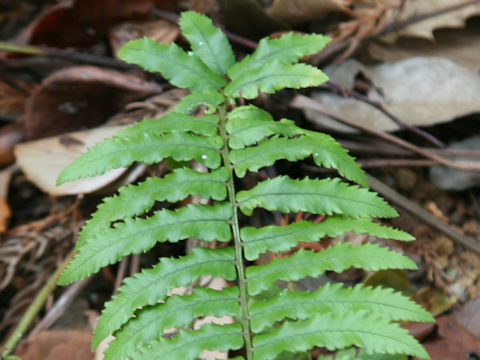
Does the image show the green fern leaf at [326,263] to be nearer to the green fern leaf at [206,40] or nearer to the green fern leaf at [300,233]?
the green fern leaf at [300,233]

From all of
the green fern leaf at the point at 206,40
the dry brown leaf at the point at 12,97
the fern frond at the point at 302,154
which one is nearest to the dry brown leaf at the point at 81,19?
the dry brown leaf at the point at 12,97

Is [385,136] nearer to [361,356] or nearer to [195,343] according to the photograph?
[361,356]

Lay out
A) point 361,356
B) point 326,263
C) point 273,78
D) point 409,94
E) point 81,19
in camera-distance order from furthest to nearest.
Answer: point 81,19
point 409,94
point 273,78
point 361,356
point 326,263

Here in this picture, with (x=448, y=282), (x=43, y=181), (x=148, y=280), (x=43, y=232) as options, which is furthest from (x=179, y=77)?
(x=448, y=282)

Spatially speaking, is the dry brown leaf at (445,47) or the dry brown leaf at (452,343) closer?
the dry brown leaf at (452,343)

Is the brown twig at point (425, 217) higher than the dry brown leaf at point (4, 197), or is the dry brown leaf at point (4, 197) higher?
the dry brown leaf at point (4, 197)

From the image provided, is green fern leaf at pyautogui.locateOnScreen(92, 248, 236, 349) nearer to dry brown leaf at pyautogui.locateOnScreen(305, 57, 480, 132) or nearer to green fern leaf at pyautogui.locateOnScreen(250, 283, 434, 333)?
green fern leaf at pyautogui.locateOnScreen(250, 283, 434, 333)

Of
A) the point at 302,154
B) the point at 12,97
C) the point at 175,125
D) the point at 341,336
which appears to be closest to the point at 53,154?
the point at 12,97
